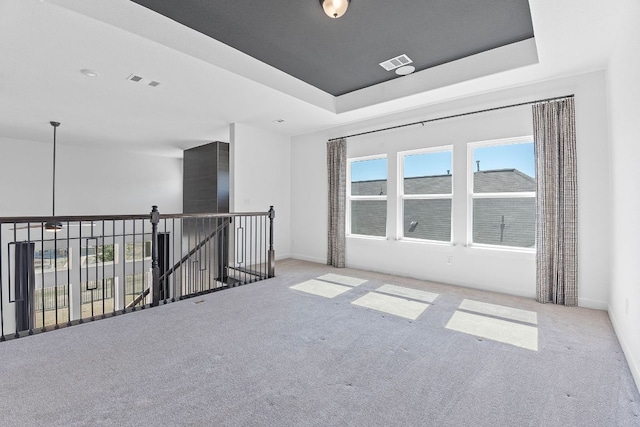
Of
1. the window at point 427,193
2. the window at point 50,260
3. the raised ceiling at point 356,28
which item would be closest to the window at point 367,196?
the window at point 427,193

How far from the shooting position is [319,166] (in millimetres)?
5848

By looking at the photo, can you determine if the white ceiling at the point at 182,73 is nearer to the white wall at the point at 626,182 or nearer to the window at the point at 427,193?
the white wall at the point at 626,182

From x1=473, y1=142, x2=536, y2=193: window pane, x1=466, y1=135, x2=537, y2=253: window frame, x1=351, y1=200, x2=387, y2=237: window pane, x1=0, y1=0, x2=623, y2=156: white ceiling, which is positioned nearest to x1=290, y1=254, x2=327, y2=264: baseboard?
x1=351, y1=200, x2=387, y2=237: window pane

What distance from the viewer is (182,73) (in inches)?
129

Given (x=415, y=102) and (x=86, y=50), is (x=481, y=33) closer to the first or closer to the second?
(x=415, y=102)

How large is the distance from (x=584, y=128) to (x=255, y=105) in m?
4.00

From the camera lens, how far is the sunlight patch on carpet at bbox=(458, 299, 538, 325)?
2.97m

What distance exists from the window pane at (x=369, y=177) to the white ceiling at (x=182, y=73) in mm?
803

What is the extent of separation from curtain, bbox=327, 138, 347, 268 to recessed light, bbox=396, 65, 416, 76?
1688 mm

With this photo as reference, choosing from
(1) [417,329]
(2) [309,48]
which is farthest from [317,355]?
(2) [309,48]

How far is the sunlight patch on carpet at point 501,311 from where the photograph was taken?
2.97 metres

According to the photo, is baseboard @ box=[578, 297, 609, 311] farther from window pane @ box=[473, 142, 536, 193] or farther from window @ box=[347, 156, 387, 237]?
window @ box=[347, 156, 387, 237]

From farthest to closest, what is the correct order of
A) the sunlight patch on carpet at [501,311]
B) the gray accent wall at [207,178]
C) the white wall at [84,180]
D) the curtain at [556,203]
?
the gray accent wall at [207,178]
the white wall at [84,180]
the curtain at [556,203]
the sunlight patch on carpet at [501,311]

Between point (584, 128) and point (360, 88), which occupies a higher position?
point (360, 88)
